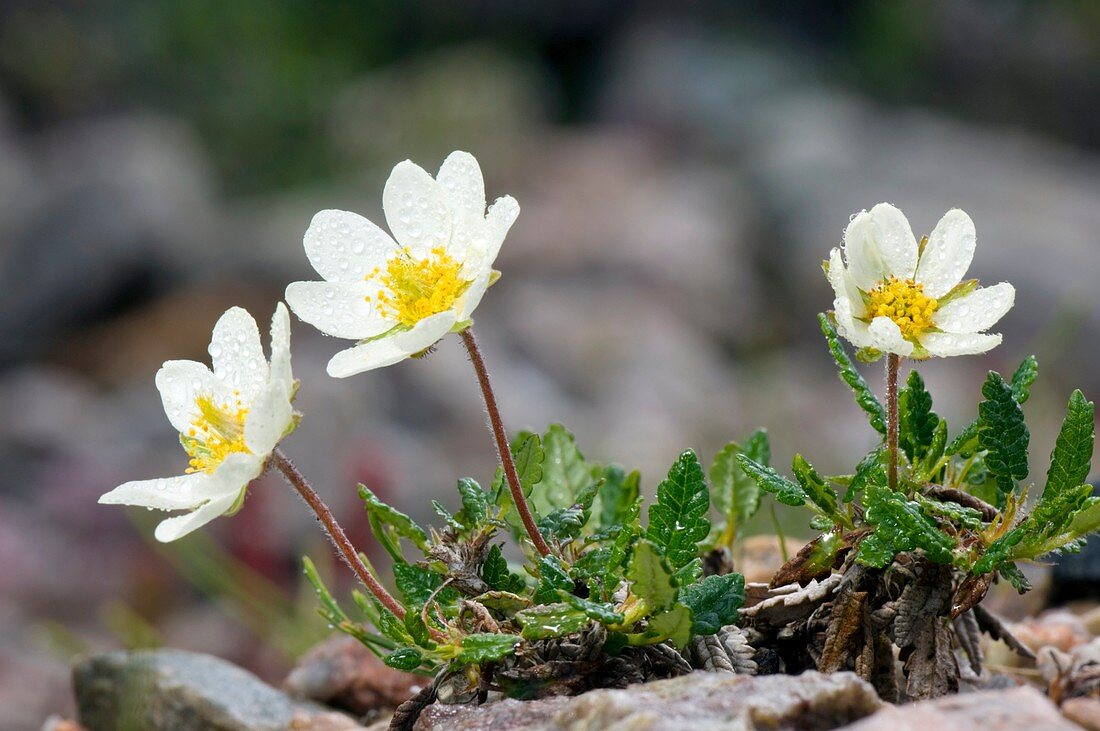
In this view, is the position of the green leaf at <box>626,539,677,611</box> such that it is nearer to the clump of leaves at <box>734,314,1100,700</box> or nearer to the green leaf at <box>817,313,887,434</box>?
the clump of leaves at <box>734,314,1100,700</box>

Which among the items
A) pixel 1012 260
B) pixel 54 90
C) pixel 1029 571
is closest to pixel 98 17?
pixel 54 90

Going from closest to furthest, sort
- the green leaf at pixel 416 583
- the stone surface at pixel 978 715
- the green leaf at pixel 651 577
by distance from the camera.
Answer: the stone surface at pixel 978 715 → the green leaf at pixel 651 577 → the green leaf at pixel 416 583

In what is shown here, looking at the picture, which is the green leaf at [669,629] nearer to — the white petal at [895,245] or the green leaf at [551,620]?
the green leaf at [551,620]

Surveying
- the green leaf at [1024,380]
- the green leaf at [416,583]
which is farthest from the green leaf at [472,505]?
the green leaf at [1024,380]

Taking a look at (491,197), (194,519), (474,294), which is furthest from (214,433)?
(491,197)

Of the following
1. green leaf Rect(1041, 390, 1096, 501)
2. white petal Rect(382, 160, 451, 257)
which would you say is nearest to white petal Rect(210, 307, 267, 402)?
white petal Rect(382, 160, 451, 257)

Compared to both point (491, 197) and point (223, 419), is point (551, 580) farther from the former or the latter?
point (491, 197)

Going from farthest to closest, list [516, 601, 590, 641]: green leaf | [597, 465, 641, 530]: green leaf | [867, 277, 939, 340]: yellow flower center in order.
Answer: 1. [597, 465, 641, 530]: green leaf
2. [867, 277, 939, 340]: yellow flower center
3. [516, 601, 590, 641]: green leaf

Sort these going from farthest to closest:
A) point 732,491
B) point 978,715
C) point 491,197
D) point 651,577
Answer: point 491,197, point 732,491, point 651,577, point 978,715
